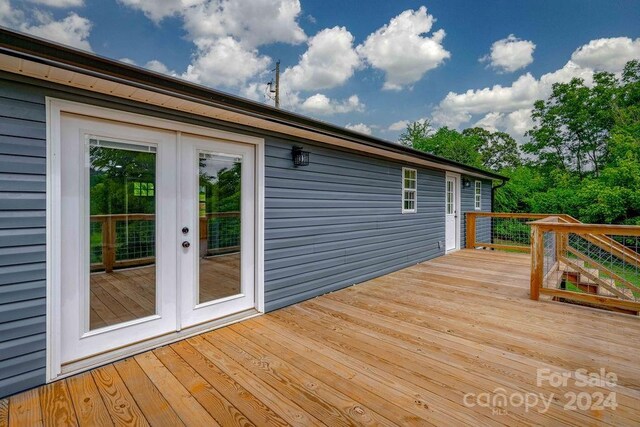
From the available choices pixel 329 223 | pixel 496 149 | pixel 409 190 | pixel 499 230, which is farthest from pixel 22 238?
pixel 496 149

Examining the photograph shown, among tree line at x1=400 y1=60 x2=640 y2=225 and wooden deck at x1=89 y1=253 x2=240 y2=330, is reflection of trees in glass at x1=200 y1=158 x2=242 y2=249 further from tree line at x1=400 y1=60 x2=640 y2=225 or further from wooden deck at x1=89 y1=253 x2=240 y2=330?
tree line at x1=400 y1=60 x2=640 y2=225

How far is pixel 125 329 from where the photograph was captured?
254 centimetres

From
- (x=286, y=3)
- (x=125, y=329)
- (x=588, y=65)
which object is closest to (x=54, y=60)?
(x=125, y=329)

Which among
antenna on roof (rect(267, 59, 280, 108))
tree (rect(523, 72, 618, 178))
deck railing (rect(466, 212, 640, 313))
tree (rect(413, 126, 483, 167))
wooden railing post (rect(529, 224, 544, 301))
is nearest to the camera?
deck railing (rect(466, 212, 640, 313))

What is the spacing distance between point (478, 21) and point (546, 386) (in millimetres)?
10882

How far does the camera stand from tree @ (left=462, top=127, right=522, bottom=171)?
23.9 meters

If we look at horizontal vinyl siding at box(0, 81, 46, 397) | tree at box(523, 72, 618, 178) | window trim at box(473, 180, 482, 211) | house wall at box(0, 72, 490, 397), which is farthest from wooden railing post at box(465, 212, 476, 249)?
tree at box(523, 72, 618, 178)

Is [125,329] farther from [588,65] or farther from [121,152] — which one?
[588,65]

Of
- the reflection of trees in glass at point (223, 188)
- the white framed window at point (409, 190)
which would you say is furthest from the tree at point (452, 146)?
the reflection of trees in glass at point (223, 188)

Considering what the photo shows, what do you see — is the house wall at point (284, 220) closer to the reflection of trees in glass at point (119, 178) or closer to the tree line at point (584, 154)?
the reflection of trees in glass at point (119, 178)

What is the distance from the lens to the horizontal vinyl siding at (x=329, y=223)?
12.0 ft

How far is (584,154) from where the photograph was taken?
15648 millimetres

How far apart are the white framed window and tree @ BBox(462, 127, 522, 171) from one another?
2076cm

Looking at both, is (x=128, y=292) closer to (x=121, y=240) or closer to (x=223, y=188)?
(x=121, y=240)
